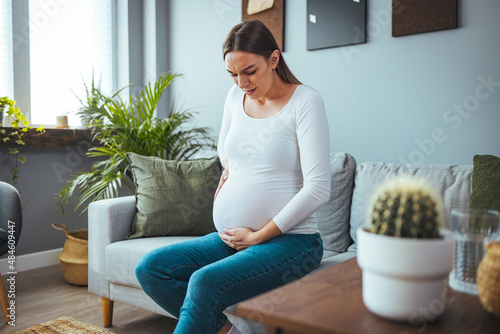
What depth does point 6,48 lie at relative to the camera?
2.84 m

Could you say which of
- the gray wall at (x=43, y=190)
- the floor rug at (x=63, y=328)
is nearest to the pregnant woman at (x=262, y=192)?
the floor rug at (x=63, y=328)

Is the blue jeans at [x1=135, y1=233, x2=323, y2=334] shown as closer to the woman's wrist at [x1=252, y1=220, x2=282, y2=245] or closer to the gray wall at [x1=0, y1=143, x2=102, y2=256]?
the woman's wrist at [x1=252, y1=220, x2=282, y2=245]

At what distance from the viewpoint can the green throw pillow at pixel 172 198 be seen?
6.80 ft

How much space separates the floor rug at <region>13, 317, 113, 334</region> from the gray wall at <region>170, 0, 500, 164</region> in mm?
1522

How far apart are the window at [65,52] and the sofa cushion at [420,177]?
207cm

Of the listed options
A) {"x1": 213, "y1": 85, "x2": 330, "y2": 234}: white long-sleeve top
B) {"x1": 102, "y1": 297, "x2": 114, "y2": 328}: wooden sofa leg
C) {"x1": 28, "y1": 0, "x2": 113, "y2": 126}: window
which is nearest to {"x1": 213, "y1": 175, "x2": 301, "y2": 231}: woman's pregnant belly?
{"x1": 213, "y1": 85, "x2": 330, "y2": 234}: white long-sleeve top

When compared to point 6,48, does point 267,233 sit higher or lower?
lower

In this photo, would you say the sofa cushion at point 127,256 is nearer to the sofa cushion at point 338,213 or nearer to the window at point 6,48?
the sofa cushion at point 338,213

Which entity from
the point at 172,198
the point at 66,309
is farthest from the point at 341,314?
the point at 66,309

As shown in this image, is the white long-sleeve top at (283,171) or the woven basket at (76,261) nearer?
the white long-sleeve top at (283,171)

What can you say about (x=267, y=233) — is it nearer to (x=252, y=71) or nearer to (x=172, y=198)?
(x=252, y=71)

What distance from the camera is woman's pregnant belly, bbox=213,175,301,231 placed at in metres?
1.40

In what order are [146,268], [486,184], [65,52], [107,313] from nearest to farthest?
[146,268], [486,184], [107,313], [65,52]

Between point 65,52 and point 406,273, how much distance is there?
10.3 ft
